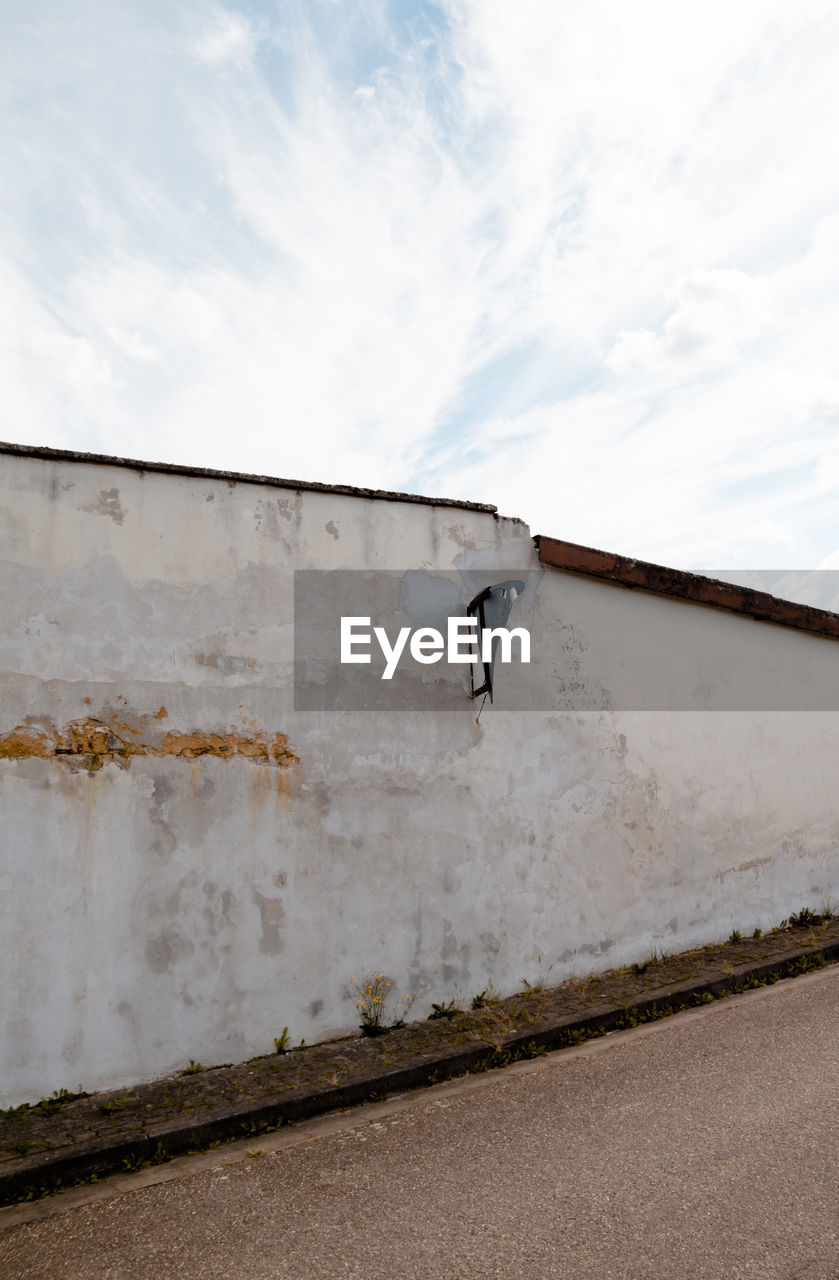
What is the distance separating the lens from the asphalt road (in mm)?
3172

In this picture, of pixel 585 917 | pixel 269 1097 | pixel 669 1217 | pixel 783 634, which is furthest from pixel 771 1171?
pixel 783 634

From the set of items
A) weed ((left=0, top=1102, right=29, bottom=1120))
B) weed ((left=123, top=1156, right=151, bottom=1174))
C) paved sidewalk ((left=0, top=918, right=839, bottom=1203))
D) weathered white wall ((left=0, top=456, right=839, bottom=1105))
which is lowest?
weed ((left=123, top=1156, right=151, bottom=1174))

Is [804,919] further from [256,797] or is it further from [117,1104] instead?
[117,1104]

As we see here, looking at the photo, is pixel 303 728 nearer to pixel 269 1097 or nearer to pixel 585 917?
pixel 269 1097

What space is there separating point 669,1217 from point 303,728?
349 cm

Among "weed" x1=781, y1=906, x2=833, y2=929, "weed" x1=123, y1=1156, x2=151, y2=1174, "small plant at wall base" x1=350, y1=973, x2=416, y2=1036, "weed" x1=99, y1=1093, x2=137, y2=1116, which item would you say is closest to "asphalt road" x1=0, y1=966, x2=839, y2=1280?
"weed" x1=123, y1=1156, x2=151, y2=1174

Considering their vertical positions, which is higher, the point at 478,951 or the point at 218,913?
the point at 218,913

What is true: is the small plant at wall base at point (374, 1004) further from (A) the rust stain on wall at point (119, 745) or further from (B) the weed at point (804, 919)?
(B) the weed at point (804, 919)

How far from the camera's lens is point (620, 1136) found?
13.6ft

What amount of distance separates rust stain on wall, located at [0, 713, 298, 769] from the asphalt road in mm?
2234

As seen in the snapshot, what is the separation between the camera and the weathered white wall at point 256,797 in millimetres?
5000

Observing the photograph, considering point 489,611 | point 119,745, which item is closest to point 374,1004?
point 119,745

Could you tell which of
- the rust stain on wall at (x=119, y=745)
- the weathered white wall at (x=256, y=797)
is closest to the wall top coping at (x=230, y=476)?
the weathered white wall at (x=256, y=797)

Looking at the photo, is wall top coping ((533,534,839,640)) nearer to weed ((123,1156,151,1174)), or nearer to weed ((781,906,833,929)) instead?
weed ((781,906,833,929))
